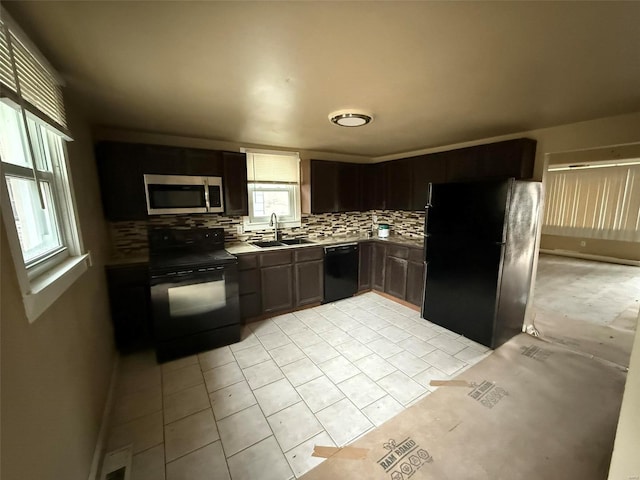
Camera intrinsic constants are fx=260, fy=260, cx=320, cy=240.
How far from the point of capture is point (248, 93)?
185cm

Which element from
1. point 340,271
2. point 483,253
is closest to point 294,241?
point 340,271

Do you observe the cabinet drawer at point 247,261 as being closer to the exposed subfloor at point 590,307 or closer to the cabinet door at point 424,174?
the cabinet door at point 424,174

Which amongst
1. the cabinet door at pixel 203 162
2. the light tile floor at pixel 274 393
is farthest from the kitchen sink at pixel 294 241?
the cabinet door at pixel 203 162

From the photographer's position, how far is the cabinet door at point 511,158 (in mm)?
2682

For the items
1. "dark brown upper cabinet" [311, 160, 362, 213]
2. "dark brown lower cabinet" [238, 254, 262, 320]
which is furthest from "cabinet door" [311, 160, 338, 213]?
"dark brown lower cabinet" [238, 254, 262, 320]

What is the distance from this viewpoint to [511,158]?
2734mm

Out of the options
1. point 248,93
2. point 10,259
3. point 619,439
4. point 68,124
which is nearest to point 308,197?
point 248,93

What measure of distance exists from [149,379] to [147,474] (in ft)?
3.09

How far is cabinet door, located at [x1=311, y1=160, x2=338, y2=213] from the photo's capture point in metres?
3.86

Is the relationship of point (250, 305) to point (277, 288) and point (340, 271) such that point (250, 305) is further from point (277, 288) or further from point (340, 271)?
point (340, 271)

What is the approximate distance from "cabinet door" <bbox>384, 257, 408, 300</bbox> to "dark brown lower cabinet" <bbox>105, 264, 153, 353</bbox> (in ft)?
9.97

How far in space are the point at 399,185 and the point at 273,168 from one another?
1928 mm

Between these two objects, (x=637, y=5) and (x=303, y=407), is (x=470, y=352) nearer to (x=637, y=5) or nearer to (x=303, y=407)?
(x=303, y=407)

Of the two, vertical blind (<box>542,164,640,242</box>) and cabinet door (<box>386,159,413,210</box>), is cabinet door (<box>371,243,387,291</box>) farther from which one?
vertical blind (<box>542,164,640,242</box>)
